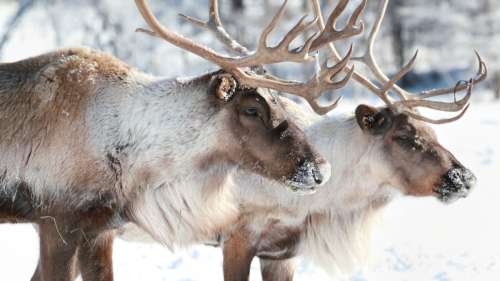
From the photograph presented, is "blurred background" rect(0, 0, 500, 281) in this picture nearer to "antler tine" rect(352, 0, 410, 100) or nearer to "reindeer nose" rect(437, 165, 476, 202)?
"antler tine" rect(352, 0, 410, 100)

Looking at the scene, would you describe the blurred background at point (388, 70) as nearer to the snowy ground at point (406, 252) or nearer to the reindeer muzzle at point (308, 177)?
the snowy ground at point (406, 252)

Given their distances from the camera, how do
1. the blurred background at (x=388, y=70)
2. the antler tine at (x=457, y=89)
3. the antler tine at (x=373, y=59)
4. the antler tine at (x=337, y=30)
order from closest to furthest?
the antler tine at (x=337, y=30)
the antler tine at (x=457, y=89)
the antler tine at (x=373, y=59)
the blurred background at (x=388, y=70)

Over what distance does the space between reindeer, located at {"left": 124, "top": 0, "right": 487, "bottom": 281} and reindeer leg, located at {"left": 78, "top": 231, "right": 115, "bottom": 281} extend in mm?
643

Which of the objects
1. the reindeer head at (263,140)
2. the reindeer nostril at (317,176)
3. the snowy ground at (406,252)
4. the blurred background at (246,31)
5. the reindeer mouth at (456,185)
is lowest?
the snowy ground at (406,252)

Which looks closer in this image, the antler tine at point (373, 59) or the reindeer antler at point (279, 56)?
the reindeer antler at point (279, 56)

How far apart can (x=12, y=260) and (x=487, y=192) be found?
5.49m

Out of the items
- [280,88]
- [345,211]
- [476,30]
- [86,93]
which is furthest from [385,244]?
[476,30]

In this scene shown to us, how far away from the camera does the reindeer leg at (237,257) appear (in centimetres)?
559

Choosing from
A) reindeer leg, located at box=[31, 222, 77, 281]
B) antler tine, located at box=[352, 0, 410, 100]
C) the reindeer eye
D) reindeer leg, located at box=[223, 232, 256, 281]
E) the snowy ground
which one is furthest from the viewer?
the snowy ground

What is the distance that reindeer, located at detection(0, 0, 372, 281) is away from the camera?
15.4 ft

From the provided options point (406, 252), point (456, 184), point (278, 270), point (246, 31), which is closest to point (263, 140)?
point (278, 270)

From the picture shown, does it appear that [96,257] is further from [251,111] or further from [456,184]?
[456,184]

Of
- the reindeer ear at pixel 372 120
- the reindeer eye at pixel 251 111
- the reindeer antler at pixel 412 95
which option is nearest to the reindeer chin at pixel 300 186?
the reindeer eye at pixel 251 111

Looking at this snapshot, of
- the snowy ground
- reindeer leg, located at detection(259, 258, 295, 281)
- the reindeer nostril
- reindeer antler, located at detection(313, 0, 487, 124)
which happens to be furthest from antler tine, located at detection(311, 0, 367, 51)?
the snowy ground
